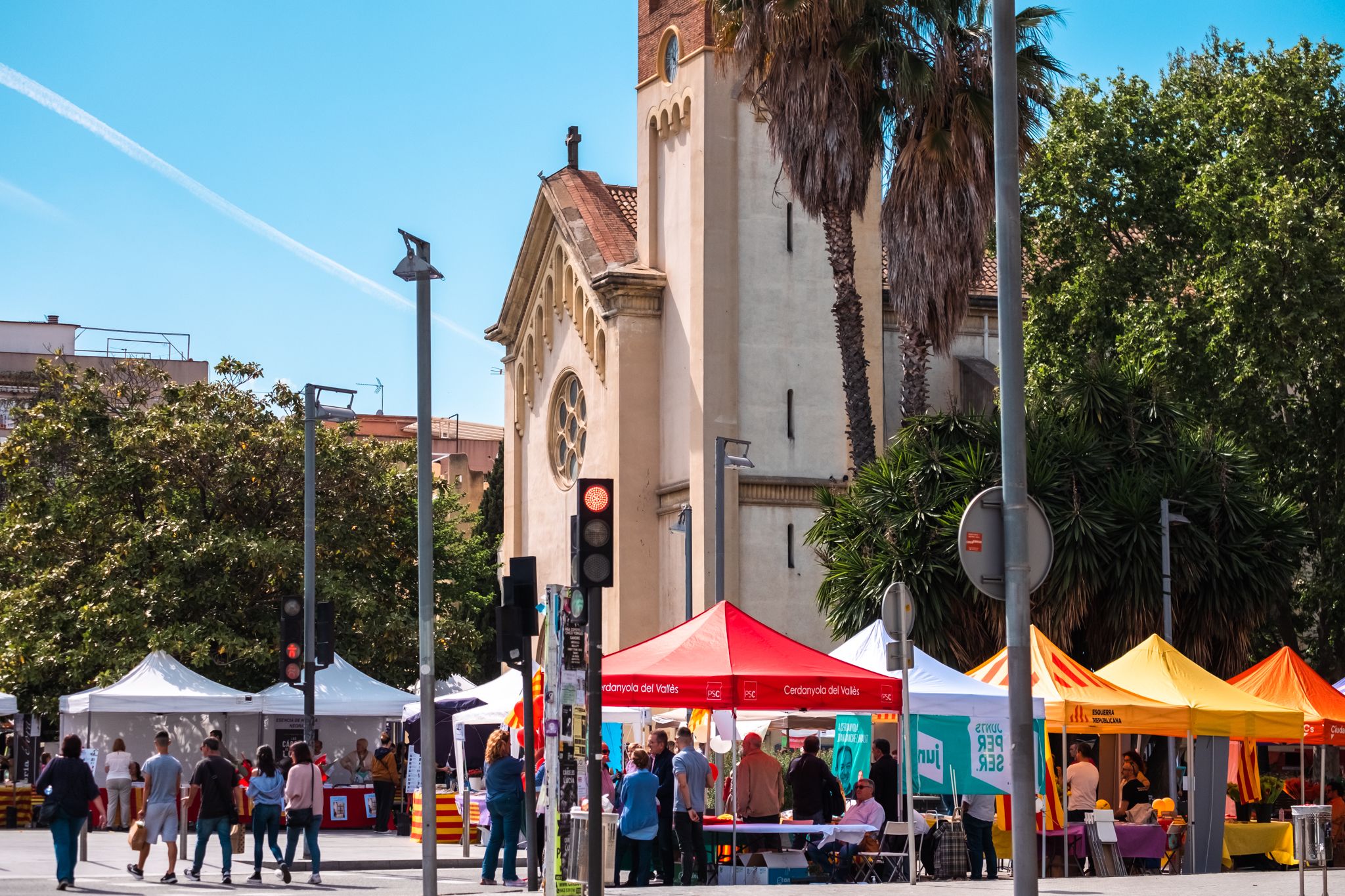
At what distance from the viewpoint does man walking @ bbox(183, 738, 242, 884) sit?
18359mm

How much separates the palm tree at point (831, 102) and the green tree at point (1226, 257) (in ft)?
21.0

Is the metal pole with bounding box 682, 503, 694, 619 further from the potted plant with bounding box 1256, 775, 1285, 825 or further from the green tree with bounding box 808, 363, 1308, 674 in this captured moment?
the potted plant with bounding box 1256, 775, 1285, 825

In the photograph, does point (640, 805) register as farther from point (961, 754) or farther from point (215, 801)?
point (215, 801)

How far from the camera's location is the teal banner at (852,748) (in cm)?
2145

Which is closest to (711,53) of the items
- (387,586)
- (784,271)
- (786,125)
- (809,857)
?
(784,271)

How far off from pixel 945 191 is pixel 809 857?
13149 millimetres

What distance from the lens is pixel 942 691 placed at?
1864cm

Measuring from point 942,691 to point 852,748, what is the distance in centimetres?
337

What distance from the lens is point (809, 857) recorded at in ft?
61.1

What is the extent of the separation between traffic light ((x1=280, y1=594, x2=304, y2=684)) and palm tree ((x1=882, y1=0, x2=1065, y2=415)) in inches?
439

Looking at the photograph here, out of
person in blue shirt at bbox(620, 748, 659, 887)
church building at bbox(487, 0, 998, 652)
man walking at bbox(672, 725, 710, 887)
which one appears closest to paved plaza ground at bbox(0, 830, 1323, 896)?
person in blue shirt at bbox(620, 748, 659, 887)

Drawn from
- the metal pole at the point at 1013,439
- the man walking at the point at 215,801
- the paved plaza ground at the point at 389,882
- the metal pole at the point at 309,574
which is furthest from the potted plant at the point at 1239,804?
the metal pole at the point at 1013,439

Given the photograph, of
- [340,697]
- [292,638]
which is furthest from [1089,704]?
[340,697]

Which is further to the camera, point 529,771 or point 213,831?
point 213,831
